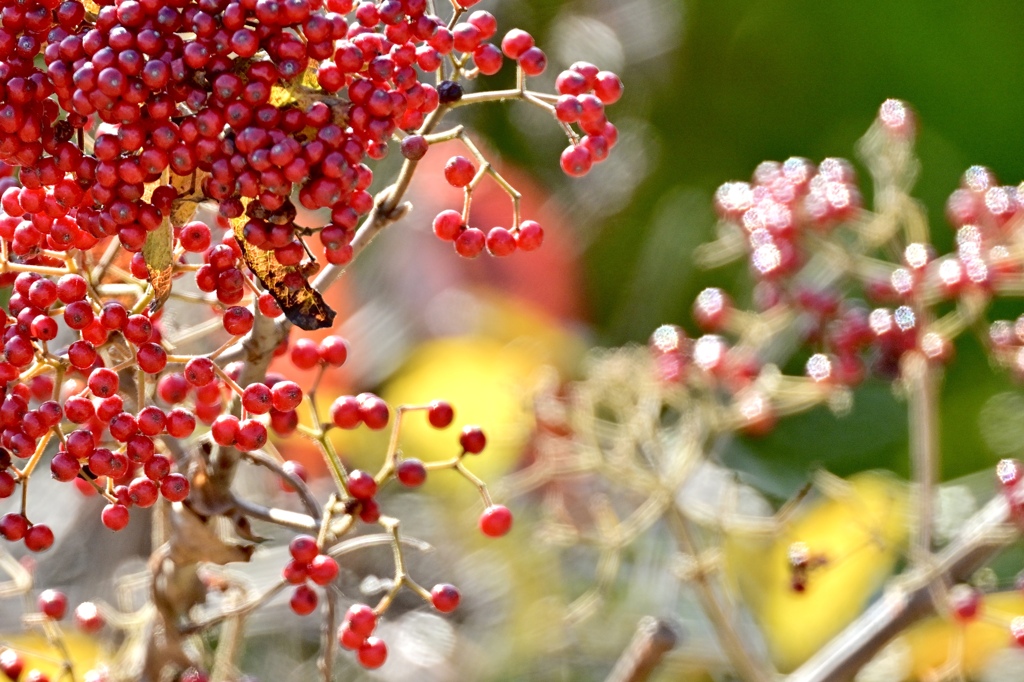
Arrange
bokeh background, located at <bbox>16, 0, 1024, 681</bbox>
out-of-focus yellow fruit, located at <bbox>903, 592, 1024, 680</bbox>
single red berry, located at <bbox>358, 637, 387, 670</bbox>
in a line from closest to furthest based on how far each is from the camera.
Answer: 1. single red berry, located at <bbox>358, 637, 387, 670</bbox>
2. out-of-focus yellow fruit, located at <bbox>903, 592, 1024, 680</bbox>
3. bokeh background, located at <bbox>16, 0, 1024, 681</bbox>

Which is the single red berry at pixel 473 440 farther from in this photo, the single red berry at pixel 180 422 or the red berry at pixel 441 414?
the single red berry at pixel 180 422

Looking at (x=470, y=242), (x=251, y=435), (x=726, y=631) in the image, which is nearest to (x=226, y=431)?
(x=251, y=435)

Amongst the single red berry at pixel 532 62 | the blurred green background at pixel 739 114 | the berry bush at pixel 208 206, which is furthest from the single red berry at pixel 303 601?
the blurred green background at pixel 739 114

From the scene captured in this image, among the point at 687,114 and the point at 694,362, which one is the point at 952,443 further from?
the point at 694,362

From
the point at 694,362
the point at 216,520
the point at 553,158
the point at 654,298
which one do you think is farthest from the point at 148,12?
the point at 553,158

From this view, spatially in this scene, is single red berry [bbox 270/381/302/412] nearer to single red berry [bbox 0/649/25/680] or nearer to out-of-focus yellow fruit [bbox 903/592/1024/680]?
single red berry [bbox 0/649/25/680]

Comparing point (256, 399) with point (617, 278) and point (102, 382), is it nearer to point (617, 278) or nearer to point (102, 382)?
point (102, 382)

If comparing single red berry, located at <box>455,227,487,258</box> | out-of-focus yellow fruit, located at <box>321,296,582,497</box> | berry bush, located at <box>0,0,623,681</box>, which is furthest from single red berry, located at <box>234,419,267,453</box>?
out-of-focus yellow fruit, located at <box>321,296,582,497</box>
